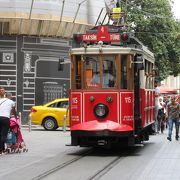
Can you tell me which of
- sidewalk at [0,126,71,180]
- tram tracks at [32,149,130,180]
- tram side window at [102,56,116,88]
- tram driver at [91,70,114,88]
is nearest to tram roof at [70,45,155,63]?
tram side window at [102,56,116,88]

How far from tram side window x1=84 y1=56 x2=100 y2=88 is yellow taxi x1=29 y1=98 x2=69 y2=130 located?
12.9 m

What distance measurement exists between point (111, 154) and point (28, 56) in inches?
741

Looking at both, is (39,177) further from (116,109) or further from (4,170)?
(116,109)

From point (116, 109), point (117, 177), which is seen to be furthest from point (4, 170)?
point (116, 109)

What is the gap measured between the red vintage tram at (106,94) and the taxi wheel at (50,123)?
12.7 m

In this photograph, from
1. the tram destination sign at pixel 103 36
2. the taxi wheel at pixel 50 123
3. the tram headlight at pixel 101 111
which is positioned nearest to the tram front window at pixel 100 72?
the tram headlight at pixel 101 111

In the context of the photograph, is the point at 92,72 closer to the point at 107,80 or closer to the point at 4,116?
the point at 107,80

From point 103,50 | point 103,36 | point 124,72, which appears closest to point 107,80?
point 124,72

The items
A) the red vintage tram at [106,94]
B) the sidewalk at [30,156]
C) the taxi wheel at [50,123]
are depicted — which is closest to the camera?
the sidewalk at [30,156]

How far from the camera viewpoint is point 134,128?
16.7 metres

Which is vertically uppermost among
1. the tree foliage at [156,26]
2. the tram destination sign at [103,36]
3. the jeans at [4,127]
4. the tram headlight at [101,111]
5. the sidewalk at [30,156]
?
the tree foliage at [156,26]

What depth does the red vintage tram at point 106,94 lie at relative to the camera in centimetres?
1652

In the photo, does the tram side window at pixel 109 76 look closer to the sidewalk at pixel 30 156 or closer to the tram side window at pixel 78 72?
the tram side window at pixel 78 72

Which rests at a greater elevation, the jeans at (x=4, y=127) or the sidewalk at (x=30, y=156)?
the jeans at (x=4, y=127)
